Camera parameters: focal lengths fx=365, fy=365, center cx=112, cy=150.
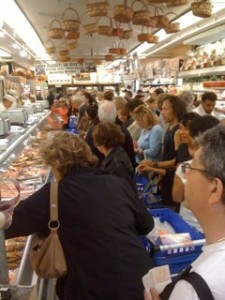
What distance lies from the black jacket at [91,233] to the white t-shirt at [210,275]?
1.01 metres

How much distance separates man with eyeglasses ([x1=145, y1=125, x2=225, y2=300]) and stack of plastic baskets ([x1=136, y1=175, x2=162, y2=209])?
332cm

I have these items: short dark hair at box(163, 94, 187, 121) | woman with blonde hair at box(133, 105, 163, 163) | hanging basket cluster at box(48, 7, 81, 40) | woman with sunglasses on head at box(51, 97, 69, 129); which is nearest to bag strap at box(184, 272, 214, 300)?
short dark hair at box(163, 94, 187, 121)

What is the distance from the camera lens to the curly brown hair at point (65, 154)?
7.93 feet

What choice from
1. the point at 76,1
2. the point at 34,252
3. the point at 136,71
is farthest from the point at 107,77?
the point at 34,252

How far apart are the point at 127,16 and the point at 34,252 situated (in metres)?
4.36

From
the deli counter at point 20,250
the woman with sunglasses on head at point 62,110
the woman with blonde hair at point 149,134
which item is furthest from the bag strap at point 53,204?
the woman with sunglasses on head at point 62,110

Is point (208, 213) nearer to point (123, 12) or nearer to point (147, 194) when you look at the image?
point (147, 194)

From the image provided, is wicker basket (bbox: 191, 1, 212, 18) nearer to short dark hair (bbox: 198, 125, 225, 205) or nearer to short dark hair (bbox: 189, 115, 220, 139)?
short dark hair (bbox: 189, 115, 220, 139)

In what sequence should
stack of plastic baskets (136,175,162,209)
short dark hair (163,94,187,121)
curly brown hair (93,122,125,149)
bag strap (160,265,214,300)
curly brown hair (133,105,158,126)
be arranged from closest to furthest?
bag strap (160,265,214,300) < curly brown hair (93,122,125,149) < stack of plastic baskets (136,175,162,209) < short dark hair (163,94,187,121) < curly brown hair (133,105,158,126)

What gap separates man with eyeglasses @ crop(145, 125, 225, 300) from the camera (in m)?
1.11

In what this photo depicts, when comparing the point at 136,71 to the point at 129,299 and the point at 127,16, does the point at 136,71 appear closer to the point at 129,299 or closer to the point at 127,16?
the point at 127,16

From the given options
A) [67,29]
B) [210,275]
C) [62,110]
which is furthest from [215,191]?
[62,110]

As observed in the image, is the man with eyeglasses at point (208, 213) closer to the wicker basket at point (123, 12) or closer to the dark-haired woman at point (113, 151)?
the dark-haired woman at point (113, 151)

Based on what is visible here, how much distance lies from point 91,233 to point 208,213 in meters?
1.02
